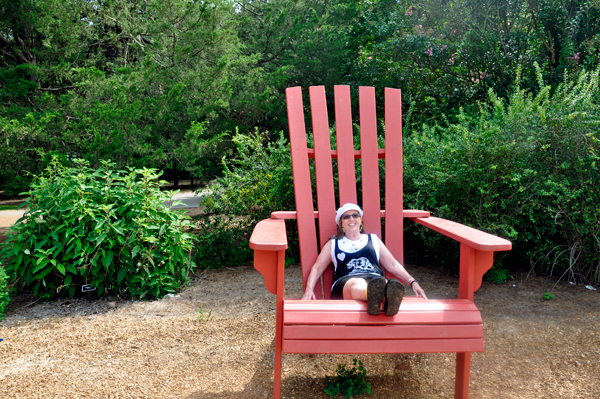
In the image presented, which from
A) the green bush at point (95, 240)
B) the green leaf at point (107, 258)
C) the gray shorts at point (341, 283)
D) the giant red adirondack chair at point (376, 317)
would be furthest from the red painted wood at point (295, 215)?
the green leaf at point (107, 258)

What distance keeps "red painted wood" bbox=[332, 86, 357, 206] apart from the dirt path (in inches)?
37.7

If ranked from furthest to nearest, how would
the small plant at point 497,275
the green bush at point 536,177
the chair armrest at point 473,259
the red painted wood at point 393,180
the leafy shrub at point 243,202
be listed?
the leafy shrub at point 243,202 → the small plant at point 497,275 → the green bush at point 536,177 → the red painted wood at point 393,180 → the chair armrest at point 473,259

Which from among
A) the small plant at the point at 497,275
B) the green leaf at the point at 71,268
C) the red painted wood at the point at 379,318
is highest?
the red painted wood at the point at 379,318

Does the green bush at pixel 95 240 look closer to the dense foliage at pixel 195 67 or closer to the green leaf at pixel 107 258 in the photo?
the green leaf at pixel 107 258

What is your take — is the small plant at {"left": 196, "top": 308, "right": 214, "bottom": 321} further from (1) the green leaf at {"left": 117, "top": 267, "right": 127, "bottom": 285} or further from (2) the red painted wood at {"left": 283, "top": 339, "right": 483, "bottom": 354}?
(2) the red painted wood at {"left": 283, "top": 339, "right": 483, "bottom": 354}

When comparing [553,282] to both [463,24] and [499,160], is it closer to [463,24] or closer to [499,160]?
[499,160]

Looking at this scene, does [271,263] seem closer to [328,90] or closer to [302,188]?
[302,188]

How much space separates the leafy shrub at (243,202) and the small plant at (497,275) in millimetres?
1847

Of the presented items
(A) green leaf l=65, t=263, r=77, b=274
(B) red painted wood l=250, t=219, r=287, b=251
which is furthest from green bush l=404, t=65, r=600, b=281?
(A) green leaf l=65, t=263, r=77, b=274

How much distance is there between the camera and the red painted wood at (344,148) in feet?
8.15

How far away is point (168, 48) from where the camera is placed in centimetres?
523

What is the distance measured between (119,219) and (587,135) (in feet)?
11.0

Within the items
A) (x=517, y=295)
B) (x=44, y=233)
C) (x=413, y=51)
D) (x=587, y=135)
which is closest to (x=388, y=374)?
(x=517, y=295)

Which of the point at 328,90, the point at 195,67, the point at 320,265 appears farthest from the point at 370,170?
the point at 328,90
